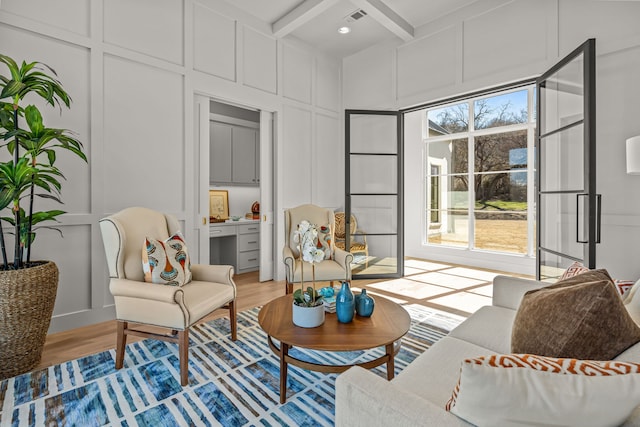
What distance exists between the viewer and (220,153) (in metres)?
5.02

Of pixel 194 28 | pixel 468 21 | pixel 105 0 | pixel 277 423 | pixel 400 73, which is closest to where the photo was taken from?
pixel 277 423

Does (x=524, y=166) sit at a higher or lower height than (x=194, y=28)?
lower

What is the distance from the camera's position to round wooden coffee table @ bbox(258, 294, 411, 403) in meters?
1.63

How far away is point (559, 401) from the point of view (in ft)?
2.29

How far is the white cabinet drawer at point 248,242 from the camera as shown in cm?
467

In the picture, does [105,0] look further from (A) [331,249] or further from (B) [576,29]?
(B) [576,29]

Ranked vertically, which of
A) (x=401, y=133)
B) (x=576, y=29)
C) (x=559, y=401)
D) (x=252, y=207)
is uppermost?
(x=576, y=29)

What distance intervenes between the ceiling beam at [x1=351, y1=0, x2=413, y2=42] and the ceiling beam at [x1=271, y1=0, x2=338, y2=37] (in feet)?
1.16

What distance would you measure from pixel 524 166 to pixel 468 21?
7.86 feet

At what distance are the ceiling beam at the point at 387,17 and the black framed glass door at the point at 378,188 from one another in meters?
0.99

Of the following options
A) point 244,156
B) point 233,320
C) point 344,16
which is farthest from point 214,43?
point 233,320

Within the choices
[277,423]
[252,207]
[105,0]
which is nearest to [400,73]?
[252,207]

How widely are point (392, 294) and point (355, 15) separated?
10.9ft

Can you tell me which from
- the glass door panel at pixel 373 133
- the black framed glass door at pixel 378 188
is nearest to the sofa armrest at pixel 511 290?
the black framed glass door at pixel 378 188
